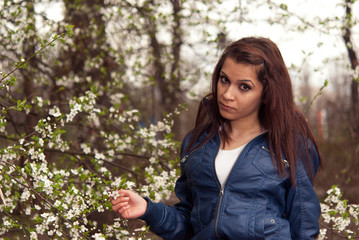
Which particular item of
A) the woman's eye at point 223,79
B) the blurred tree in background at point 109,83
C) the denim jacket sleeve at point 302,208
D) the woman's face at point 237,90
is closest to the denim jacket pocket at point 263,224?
the denim jacket sleeve at point 302,208

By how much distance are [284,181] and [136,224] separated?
67.8 inches

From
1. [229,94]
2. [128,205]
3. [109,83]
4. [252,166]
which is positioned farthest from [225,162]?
[109,83]

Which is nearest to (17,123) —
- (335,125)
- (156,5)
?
(156,5)

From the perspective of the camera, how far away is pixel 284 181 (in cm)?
193

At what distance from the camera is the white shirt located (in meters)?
1.96

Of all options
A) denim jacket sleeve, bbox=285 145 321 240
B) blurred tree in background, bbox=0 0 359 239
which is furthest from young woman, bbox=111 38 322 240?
blurred tree in background, bbox=0 0 359 239

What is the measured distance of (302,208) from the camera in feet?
6.34

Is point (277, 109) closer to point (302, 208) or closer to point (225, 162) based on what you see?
point (225, 162)

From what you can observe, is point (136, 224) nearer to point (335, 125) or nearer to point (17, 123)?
point (17, 123)

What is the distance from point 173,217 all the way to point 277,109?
0.71m

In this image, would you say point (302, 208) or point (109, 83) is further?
point (109, 83)

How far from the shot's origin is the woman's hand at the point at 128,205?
197 cm

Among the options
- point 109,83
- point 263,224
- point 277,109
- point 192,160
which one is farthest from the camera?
point 109,83

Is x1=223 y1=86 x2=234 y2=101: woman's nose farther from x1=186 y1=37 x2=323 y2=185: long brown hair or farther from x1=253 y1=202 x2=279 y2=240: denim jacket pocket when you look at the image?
x1=253 y1=202 x2=279 y2=240: denim jacket pocket
